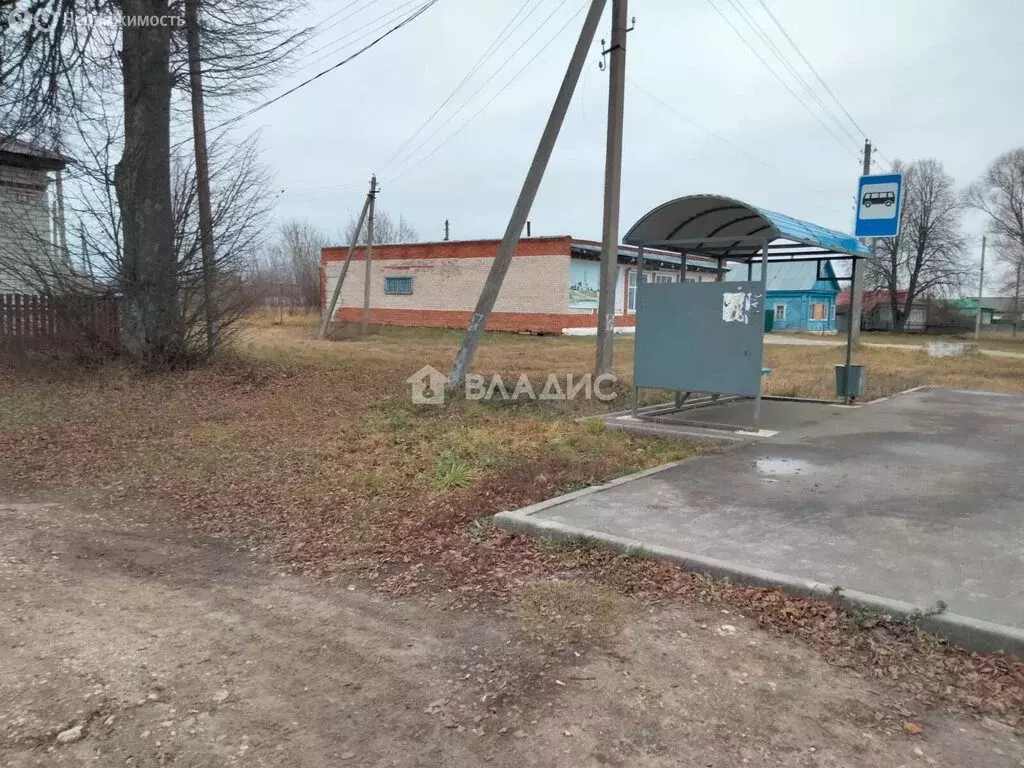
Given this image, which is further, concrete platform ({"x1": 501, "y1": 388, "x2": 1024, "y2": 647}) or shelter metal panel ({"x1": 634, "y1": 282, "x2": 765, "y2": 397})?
shelter metal panel ({"x1": 634, "y1": 282, "x2": 765, "y2": 397})

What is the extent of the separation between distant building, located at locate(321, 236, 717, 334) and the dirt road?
83.7ft

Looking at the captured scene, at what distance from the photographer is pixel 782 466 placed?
667cm

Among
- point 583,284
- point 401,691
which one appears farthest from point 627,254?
point 401,691

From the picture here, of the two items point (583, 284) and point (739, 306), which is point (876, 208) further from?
point (583, 284)

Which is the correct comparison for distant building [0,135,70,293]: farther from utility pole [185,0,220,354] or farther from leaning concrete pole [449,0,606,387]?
leaning concrete pole [449,0,606,387]

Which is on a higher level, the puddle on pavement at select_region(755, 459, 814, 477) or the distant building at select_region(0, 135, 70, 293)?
the distant building at select_region(0, 135, 70, 293)

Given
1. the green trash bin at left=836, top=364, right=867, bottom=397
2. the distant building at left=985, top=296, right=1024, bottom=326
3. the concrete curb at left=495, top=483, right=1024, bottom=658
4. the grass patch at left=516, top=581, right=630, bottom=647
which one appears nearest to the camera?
the concrete curb at left=495, top=483, right=1024, bottom=658

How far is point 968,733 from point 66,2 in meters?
14.7

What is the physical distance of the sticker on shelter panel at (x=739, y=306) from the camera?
7.81 metres

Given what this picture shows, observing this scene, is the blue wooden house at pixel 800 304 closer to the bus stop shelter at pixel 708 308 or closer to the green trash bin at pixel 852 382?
the green trash bin at pixel 852 382

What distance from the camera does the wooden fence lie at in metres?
11.6

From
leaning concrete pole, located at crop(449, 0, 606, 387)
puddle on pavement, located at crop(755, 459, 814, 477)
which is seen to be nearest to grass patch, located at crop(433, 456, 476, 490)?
puddle on pavement, located at crop(755, 459, 814, 477)

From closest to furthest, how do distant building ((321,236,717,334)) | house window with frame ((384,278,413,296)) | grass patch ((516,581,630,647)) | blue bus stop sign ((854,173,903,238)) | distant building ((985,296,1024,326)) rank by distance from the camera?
1. grass patch ((516,581,630,647))
2. blue bus stop sign ((854,173,903,238))
3. distant building ((321,236,717,334))
4. house window with frame ((384,278,413,296))
5. distant building ((985,296,1024,326))

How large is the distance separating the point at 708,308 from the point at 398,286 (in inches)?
1152
